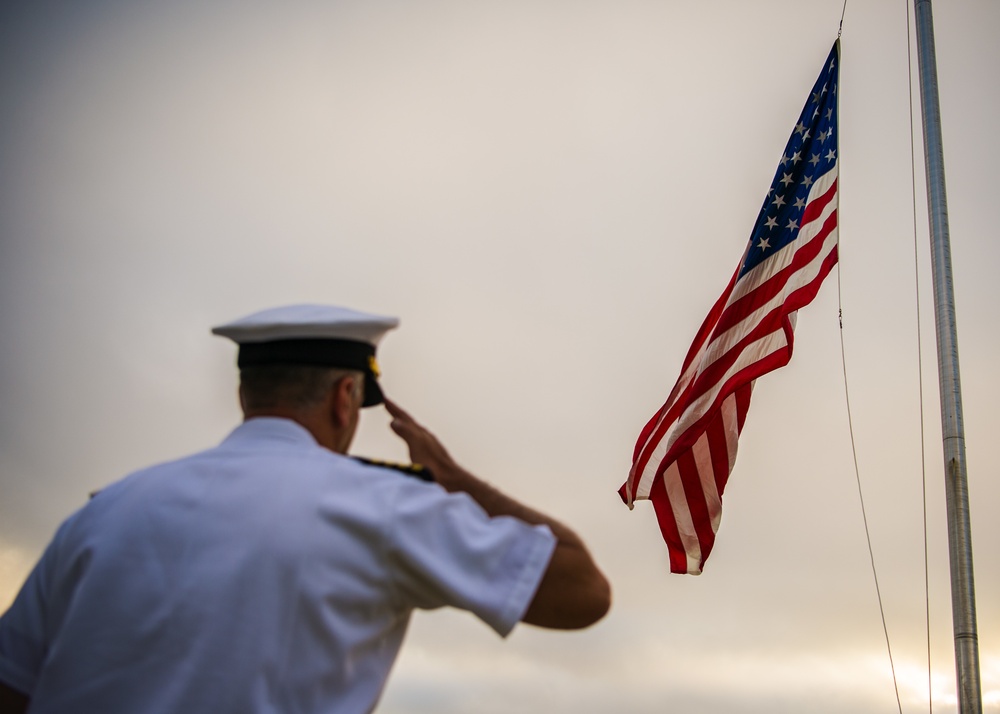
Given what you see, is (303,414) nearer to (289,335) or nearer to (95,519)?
(289,335)

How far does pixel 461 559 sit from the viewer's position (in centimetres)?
203

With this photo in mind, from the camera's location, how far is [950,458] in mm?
7723

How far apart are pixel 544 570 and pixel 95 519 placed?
1063mm

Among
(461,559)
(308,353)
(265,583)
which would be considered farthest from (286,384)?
(461,559)

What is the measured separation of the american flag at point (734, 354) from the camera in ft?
25.3

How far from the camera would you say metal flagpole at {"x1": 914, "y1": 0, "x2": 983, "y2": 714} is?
23.8 feet

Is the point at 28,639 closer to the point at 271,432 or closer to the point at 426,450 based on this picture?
the point at 271,432

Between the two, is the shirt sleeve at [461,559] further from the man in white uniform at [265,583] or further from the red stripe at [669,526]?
the red stripe at [669,526]

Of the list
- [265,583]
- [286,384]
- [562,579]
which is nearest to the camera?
[265,583]

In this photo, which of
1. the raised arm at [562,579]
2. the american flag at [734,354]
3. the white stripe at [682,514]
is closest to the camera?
the raised arm at [562,579]

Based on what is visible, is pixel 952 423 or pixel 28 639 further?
pixel 952 423

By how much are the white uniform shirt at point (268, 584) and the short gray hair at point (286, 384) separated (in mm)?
240

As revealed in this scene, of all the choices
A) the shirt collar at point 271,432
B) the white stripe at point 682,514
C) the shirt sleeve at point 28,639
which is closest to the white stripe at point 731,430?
the white stripe at point 682,514

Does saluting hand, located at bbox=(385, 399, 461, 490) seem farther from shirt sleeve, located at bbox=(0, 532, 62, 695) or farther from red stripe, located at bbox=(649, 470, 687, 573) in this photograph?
red stripe, located at bbox=(649, 470, 687, 573)
